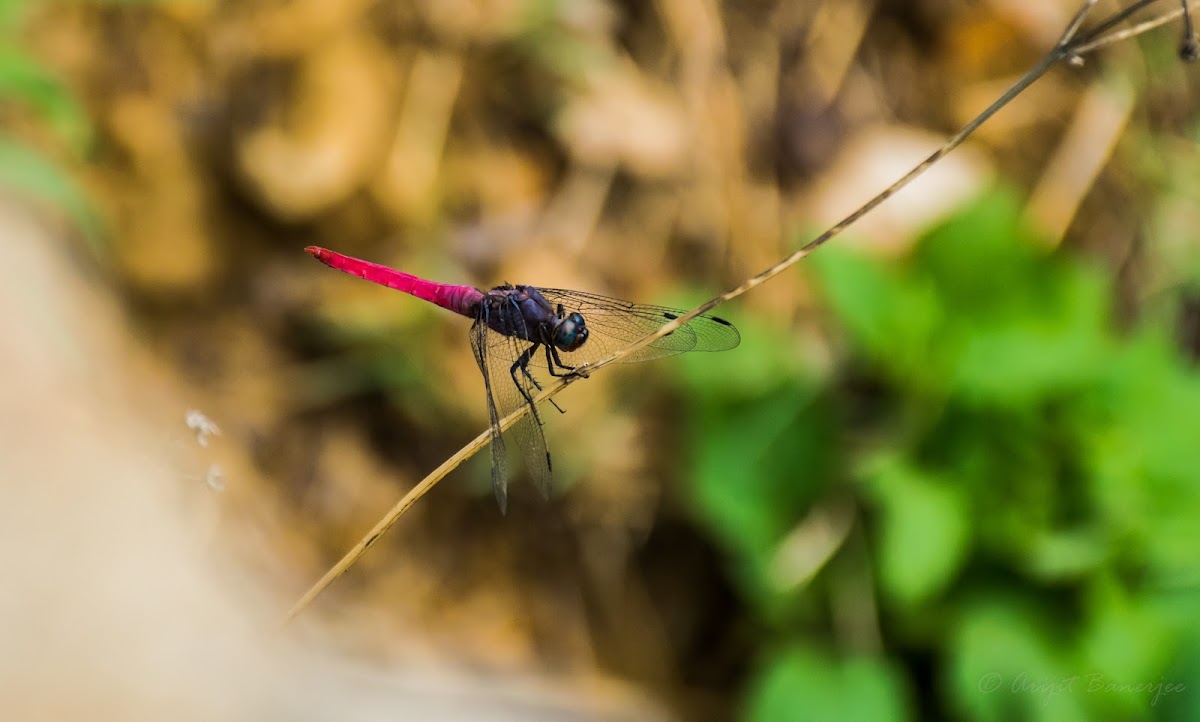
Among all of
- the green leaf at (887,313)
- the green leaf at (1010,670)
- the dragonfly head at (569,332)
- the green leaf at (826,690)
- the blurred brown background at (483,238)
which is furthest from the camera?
the blurred brown background at (483,238)

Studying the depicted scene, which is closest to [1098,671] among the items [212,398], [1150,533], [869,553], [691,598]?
[1150,533]

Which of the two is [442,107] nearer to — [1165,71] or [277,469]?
[277,469]

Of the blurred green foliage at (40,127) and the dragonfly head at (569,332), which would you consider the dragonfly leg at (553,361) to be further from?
the blurred green foliage at (40,127)

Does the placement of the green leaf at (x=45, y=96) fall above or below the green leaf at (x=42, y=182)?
above

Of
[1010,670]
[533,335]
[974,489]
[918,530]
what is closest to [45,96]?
[533,335]

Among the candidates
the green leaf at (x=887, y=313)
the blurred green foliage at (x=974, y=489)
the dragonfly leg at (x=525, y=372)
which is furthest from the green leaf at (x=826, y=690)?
the dragonfly leg at (x=525, y=372)

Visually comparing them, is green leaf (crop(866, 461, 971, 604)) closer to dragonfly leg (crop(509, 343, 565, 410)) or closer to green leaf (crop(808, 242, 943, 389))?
green leaf (crop(808, 242, 943, 389))

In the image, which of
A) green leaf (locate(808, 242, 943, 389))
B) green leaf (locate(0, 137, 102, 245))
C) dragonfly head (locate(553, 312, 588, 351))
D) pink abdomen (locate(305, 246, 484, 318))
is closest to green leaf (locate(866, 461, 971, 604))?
green leaf (locate(808, 242, 943, 389))
